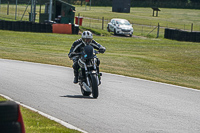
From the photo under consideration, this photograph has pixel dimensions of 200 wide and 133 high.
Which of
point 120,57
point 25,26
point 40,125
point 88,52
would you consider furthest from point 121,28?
point 40,125

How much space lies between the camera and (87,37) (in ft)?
34.2

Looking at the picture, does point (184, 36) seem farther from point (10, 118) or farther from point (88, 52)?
point (10, 118)

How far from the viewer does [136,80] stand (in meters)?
14.2

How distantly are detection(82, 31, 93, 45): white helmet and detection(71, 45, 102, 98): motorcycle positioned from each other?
306mm

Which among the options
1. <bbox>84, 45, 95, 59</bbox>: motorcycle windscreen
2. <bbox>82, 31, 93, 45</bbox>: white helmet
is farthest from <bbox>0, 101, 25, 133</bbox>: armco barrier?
<bbox>82, 31, 93, 45</bbox>: white helmet

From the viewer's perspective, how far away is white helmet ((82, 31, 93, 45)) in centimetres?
1044

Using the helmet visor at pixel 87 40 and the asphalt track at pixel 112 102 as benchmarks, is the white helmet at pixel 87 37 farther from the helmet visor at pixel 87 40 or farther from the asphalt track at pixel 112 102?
the asphalt track at pixel 112 102

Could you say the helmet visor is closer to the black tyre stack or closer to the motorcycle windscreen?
the motorcycle windscreen

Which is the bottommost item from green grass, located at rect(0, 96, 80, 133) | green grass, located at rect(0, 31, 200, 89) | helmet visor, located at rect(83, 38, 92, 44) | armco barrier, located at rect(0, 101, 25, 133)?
green grass, located at rect(0, 31, 200, 89)

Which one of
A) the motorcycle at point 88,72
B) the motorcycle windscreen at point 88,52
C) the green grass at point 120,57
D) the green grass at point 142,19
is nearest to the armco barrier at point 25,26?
the green grass at point 120,57

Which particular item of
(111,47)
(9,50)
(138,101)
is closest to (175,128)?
(138,101)

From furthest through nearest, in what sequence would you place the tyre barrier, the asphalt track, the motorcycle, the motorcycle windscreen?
the tyre barrier, the motorcycle windscreen, the motorcycle, the asphalt track

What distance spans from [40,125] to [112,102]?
302cm

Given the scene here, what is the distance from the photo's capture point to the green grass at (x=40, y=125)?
6.56 meters
